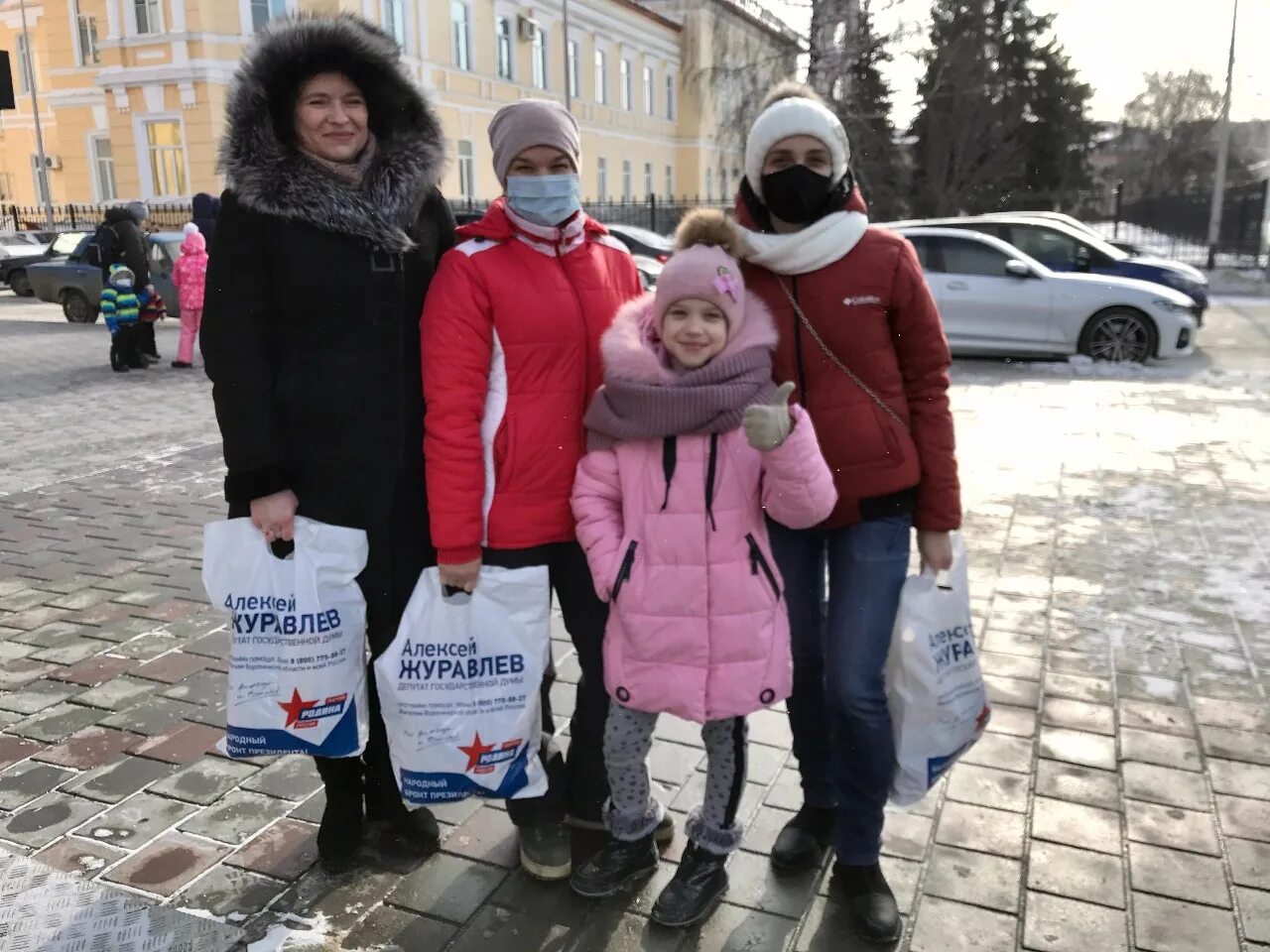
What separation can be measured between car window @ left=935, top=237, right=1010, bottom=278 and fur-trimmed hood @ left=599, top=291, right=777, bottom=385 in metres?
10.6

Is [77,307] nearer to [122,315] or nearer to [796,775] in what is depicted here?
[122,315]

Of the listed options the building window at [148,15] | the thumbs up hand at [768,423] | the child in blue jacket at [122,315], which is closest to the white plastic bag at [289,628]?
the thumbs up hand at [768,423]

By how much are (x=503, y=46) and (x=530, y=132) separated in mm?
36806

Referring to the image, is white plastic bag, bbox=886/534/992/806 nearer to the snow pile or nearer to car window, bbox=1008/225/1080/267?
the snow pile

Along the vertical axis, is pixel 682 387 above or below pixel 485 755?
above

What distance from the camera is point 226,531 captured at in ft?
8.79

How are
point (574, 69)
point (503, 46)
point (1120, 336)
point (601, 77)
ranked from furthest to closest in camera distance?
1. point (601, 77)
2. point (574, 69)
3. point (503, 46)
4. point (1120, 336)

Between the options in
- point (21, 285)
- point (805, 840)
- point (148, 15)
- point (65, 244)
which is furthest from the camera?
point (148, 15)

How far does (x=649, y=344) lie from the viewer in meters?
2.52

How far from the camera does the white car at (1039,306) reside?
38.9 feet

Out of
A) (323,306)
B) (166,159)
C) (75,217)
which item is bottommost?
(323,306)

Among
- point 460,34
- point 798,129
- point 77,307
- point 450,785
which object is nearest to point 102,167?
point 460,34

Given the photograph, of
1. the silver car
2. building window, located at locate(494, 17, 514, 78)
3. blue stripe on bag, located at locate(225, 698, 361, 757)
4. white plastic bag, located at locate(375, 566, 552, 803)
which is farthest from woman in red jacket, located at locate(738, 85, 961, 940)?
building window, located at locate(494, 17, 514, 78)

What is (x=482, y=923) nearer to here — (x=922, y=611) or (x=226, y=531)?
(x=226, y=531)
